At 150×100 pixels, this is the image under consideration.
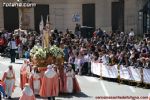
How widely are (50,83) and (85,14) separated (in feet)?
90.7

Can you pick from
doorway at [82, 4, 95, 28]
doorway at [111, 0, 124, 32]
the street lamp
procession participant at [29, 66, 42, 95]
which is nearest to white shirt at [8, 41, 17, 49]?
procession participant at [29, 66, 42, 95]

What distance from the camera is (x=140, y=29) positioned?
1887 inches

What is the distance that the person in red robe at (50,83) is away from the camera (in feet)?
71.7

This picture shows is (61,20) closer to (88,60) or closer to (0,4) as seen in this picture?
(0,4)

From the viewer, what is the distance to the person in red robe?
71.7ft

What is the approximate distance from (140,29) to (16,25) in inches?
440

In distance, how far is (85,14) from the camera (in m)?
49.1

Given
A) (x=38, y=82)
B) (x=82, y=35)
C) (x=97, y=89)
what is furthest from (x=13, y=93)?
(x=82, y=35)

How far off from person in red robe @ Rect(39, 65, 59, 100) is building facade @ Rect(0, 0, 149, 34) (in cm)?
2622

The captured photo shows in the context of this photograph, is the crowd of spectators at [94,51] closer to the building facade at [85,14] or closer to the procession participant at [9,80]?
the procession participant at [9,80]

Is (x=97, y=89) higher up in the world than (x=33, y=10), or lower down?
lower down

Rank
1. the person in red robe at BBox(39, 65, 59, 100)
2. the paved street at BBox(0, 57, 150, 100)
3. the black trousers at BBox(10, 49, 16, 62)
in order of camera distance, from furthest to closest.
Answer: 1. the black trousers at BBox(10, 49, 16, 62)
2. the paved street at BBox(0, 57, 150, 100)
3. the person in red robe at BBox(39, 65, 59, 100)

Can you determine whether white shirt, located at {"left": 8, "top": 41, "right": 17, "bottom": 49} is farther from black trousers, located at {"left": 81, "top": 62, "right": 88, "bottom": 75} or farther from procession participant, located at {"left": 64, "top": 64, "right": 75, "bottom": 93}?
procession participant, located at {"left": 64, "top": 64, "right": 75, "bottom": 93}

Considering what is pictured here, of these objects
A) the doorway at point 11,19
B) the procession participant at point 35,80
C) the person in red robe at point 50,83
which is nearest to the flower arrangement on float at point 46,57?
the procession participant at point 35,80
